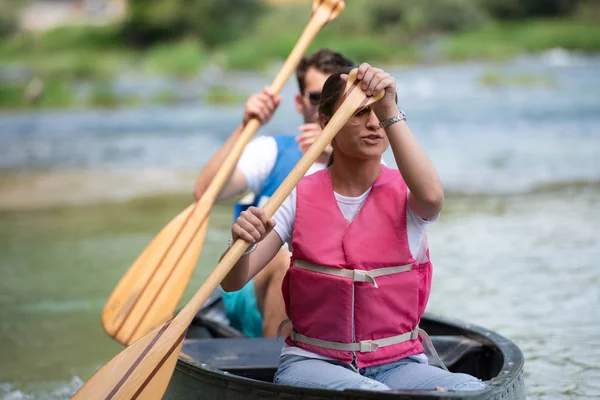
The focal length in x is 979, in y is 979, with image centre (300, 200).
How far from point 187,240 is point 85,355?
3.16 feet

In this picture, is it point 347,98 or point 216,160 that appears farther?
point 216,160

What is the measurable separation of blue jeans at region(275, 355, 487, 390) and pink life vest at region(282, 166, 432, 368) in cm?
3

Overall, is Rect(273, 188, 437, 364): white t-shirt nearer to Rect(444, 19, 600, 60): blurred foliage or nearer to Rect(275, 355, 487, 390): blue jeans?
Rect(275, 355, 487, 390): blue jeans

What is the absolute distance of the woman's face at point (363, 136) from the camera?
222 centimetres

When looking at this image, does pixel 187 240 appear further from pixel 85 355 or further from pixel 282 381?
pixel 282 381

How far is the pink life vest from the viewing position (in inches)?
86.8

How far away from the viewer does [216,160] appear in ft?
10.5

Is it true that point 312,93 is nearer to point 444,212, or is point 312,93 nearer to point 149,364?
point 149,364

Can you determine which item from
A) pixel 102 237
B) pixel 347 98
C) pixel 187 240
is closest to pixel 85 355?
pixel 187 240

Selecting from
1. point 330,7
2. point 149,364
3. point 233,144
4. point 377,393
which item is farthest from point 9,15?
point 377,393

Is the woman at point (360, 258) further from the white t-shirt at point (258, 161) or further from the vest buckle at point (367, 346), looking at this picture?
the white t-shirt at point (258, 161)

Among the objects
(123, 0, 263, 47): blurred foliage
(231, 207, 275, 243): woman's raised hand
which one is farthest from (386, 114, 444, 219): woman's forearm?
(123, 0, 263, 47): blurred foliage

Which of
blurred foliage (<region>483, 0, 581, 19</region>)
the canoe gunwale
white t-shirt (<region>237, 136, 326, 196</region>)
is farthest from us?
blurred foliage (<region>483, 0, 581, 19</region>)

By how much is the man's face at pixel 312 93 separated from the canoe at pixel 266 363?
30.3 inches
